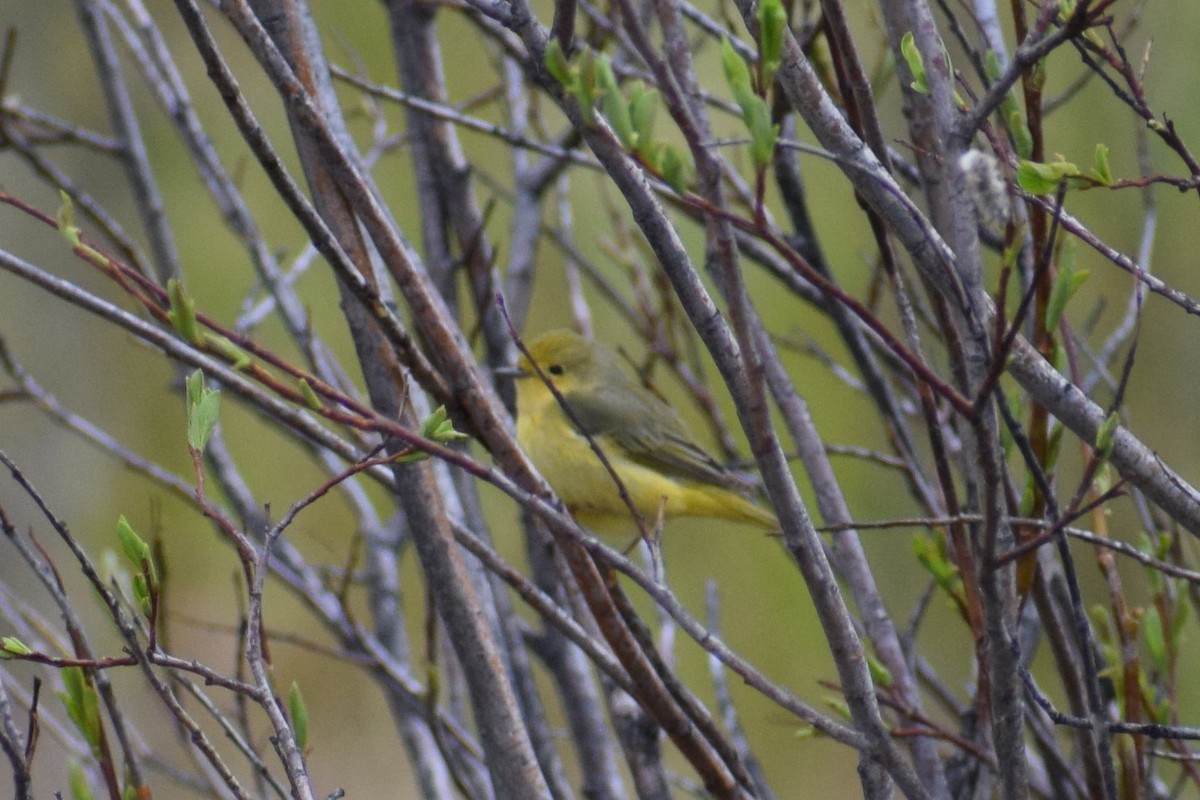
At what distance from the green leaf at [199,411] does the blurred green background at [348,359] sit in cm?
552

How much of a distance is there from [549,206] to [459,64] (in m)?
2.00

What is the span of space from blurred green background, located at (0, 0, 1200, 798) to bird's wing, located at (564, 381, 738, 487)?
1.89 m

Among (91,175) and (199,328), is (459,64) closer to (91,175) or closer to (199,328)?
(91,175)

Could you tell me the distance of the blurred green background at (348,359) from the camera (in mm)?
7496

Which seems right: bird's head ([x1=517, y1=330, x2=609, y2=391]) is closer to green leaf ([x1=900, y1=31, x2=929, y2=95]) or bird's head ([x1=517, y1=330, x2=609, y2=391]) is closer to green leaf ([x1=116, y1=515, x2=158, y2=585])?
green leaf ([x1=900, y1=31, x2=929, y2=95])

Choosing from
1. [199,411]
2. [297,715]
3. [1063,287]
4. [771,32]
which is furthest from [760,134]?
[297,715]

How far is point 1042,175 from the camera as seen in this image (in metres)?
1.41

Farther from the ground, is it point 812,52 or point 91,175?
point 91,175

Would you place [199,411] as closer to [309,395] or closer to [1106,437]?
[309,395]

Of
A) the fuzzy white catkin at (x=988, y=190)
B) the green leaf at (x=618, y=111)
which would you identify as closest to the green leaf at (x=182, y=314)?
the green leaf at (x=618, y=111)

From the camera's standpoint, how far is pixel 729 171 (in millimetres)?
2918

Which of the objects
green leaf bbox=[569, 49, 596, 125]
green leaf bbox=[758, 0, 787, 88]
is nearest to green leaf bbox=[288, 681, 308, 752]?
green leaf bbox=[569, 49, 596, 125]

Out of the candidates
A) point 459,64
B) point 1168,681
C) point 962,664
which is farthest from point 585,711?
point 459,64

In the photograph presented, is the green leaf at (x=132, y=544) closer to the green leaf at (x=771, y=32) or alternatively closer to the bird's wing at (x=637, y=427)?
the green leaf at (x=771, y=32)
